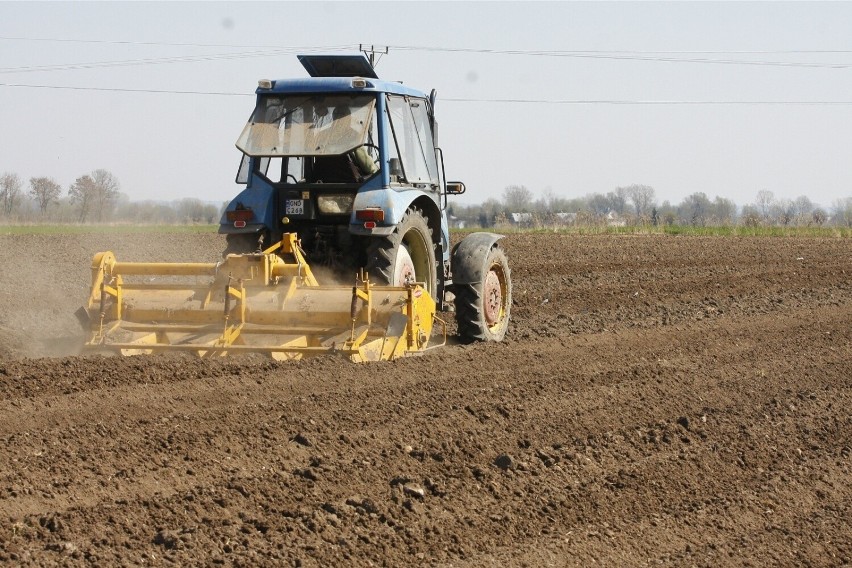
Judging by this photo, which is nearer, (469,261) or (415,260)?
(415,260)

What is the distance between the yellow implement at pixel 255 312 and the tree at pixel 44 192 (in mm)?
27757

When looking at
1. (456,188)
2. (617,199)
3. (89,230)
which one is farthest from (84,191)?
(617,199)

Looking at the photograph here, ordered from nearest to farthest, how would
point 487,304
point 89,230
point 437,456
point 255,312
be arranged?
point 437,456, point 255,312, point 487,304, point 89,230

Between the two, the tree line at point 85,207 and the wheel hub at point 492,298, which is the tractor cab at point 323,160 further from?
the tree line at point 85,207

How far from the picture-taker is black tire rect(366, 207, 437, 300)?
8.48 m

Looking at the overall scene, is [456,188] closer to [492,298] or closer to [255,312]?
[492,298]

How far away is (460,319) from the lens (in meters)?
9.45

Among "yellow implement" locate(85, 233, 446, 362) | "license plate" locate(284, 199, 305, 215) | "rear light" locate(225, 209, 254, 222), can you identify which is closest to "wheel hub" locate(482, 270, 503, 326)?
"yellow implement" locate(85, 233, 446, 362)

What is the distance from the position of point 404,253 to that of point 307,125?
1292 mm

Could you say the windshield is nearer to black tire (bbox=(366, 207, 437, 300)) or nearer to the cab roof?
the cab roof

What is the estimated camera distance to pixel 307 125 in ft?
29.3

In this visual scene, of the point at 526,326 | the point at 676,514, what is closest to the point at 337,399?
the point at 676,514

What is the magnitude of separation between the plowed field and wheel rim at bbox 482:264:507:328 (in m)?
0.29

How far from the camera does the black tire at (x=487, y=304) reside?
9.34 m
